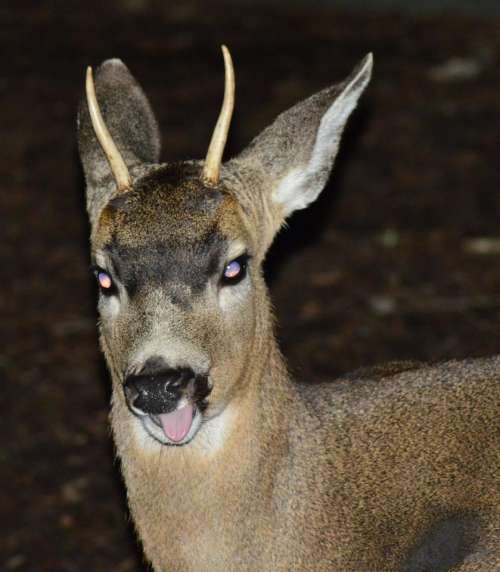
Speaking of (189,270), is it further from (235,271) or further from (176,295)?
(235,271)

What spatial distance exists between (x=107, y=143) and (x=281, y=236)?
5317 mm

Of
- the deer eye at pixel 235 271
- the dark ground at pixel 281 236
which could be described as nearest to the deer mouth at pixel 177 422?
the deer eye at pixel 235 271

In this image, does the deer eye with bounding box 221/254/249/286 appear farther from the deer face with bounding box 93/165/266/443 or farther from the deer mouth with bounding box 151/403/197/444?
the deer mouth with bounding box 151/403/197/444

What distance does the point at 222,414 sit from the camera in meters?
4.95

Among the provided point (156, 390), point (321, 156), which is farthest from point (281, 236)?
point (156, 390)

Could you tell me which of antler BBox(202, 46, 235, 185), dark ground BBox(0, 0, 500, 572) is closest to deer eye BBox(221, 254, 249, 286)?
antler BBox(202, 46, 235, 185)

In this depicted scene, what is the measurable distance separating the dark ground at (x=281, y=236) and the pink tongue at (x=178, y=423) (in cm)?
182

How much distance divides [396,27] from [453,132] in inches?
125

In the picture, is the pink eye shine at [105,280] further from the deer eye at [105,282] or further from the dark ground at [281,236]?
the dark ground at [281,236]

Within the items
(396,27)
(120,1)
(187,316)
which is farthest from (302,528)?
(120,1)

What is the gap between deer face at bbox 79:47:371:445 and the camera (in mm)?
4613

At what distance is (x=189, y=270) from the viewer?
15.6ft

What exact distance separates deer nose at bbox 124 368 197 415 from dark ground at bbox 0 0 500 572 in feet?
6.67

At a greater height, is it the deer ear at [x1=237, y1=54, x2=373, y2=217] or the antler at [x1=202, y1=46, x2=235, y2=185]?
the antler at [x1=202, y1=46, x2=235, y2=185]
